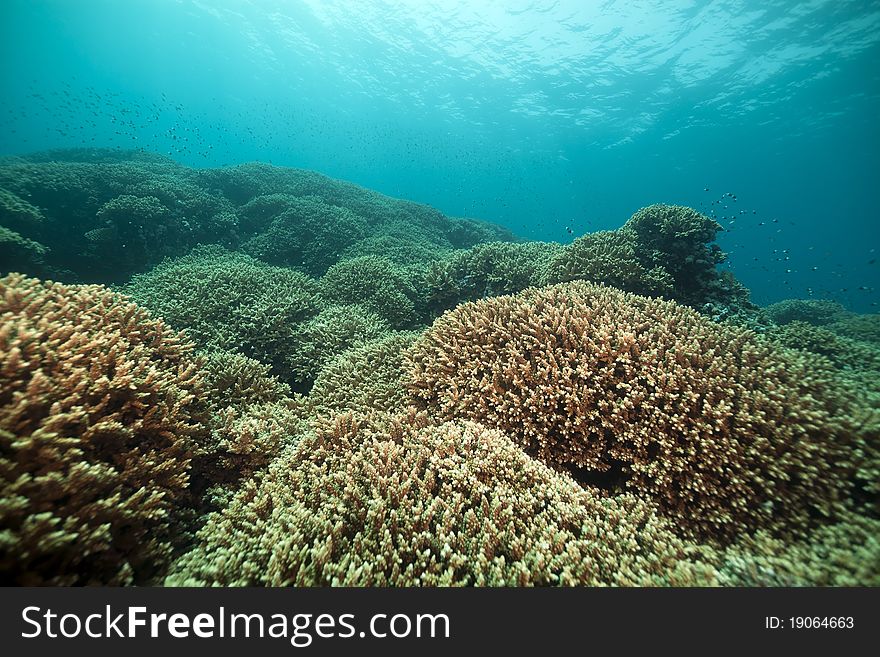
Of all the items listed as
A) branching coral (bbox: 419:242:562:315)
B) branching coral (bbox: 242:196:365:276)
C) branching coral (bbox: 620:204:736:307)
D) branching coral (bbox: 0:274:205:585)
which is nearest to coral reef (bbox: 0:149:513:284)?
branching coral (bbox: 242:196:365:276)

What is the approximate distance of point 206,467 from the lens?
4609 mm

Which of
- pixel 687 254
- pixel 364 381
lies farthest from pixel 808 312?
pixel 364 381

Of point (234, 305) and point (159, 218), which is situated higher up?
point (159, 218)

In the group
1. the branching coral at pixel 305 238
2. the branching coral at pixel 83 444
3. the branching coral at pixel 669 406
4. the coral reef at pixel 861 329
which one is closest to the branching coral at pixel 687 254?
the branching coral at pixel 669 406

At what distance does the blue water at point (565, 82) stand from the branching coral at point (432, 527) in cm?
1404

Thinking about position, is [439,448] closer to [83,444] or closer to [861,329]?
[83,444]

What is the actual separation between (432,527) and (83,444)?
11.5 ft

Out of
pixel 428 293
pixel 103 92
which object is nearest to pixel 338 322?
pixel 428 293

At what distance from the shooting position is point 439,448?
4180 millimetres

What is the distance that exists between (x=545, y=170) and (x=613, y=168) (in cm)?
2522

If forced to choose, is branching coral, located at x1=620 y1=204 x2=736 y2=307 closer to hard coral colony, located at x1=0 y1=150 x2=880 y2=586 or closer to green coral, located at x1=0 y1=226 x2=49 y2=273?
hard coral colony, located at x1=0 y1=150 x2=880 y2=586

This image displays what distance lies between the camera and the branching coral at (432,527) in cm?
286

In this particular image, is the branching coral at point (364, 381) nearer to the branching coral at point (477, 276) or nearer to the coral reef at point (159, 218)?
the branching coral at point (477, 276)

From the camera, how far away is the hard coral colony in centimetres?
286
